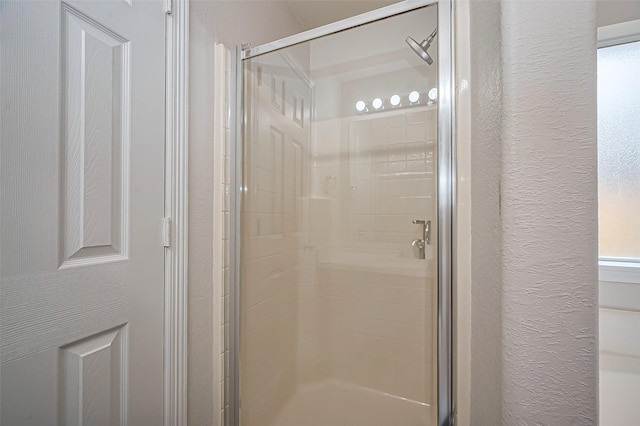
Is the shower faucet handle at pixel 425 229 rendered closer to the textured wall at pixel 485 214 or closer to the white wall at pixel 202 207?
the textured wall at pixel 485 214

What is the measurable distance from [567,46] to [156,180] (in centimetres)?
99

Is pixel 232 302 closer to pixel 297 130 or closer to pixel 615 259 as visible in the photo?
pixel 297 130

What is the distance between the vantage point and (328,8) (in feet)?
5.64

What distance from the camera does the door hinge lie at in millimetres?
913

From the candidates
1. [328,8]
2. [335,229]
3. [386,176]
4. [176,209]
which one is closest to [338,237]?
[335,229]

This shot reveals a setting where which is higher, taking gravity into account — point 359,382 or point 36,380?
point 36,380

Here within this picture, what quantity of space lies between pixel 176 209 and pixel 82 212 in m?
0.26

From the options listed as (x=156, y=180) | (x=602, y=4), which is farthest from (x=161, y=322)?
(x=602, y=4)

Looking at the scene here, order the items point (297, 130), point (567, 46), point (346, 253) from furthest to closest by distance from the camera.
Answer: point (346, 253), point (297, 130), point (567, 46)

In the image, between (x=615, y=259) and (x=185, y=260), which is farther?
(x=615, y=259)

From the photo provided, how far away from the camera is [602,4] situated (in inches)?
45.8

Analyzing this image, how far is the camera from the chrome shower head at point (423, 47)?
3.37 feet

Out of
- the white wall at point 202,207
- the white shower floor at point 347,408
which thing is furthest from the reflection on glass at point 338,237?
the white wall at point 202,207

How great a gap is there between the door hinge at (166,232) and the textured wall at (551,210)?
2.95 ft
